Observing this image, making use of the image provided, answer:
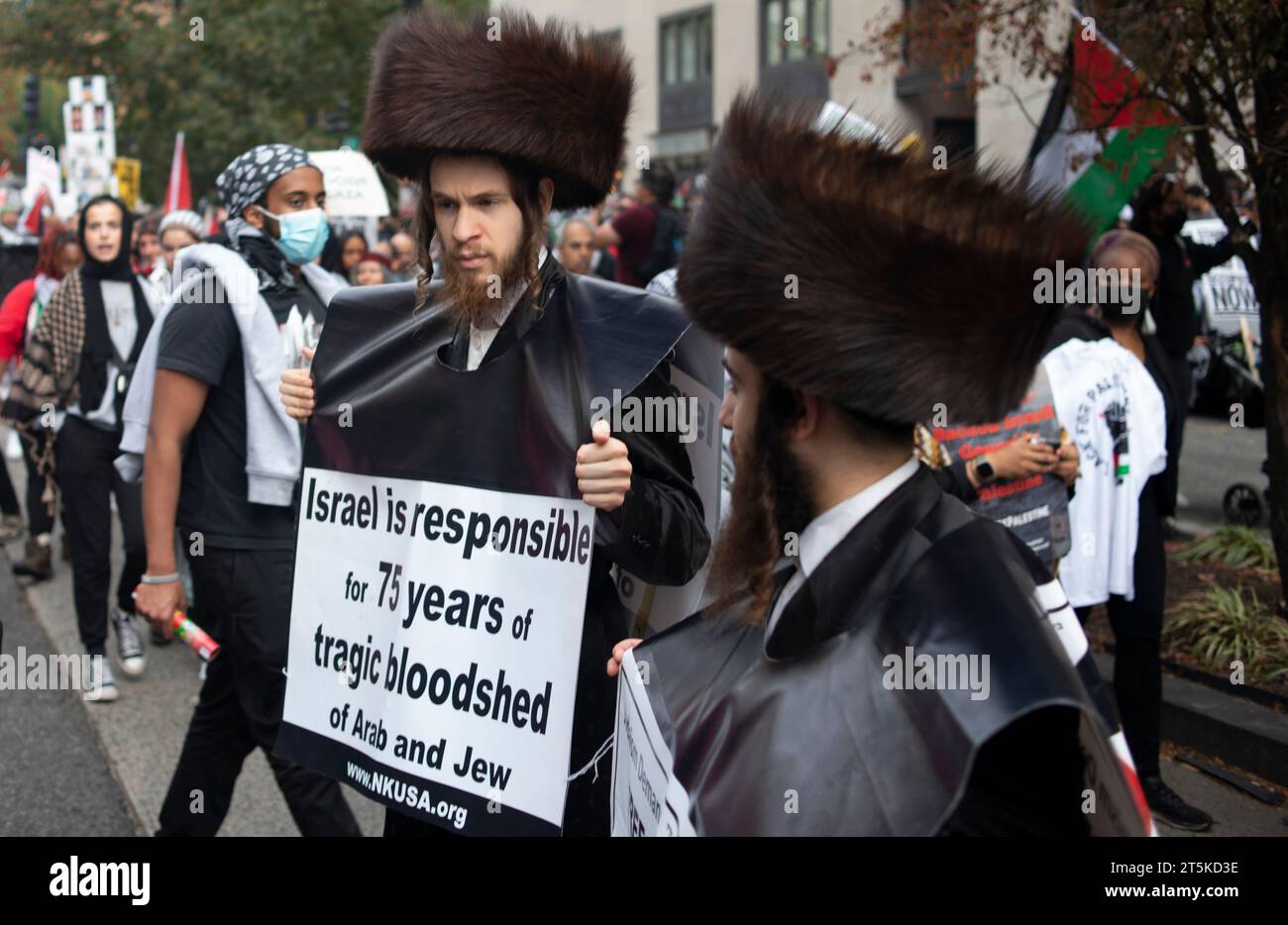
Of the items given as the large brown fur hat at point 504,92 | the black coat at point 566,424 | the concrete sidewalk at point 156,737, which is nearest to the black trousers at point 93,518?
the concrete sidewalk at point 156,737

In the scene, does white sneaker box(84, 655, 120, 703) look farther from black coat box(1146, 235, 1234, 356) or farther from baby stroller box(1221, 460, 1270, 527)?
baby stroller box(1221, 460, 1270, 527)

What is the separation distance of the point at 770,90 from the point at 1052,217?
Answer: 493mm

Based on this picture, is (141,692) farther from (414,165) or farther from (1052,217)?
(1052,217)

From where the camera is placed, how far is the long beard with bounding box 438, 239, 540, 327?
3037 millimetres

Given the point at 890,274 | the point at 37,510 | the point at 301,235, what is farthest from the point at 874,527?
the point at 37,510

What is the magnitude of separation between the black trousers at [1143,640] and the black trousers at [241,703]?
8.91 feet

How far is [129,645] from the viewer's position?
7137 millimetres

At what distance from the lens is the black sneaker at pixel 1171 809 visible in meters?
4.98

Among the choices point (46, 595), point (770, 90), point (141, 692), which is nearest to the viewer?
point (770, 90)

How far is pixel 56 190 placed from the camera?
16.1 meters

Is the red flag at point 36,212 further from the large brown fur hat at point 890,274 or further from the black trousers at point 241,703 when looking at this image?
the large brown fur hat at point 890,274

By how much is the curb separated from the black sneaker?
45cm
